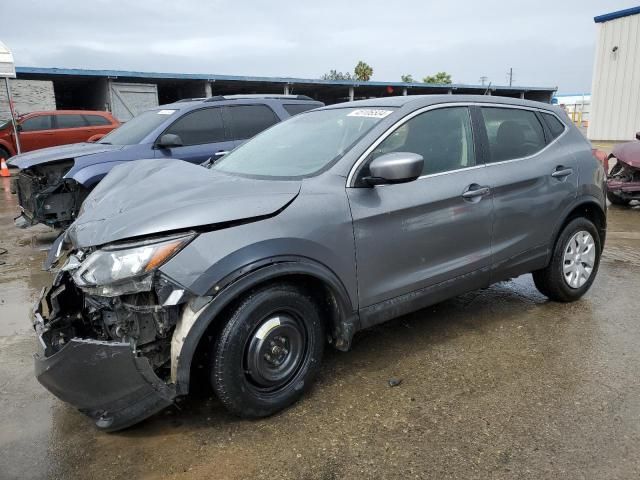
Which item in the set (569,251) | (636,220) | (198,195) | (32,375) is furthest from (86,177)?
(636,220)

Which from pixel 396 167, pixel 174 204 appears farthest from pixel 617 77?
pixel 174 204

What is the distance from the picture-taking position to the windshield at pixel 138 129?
666 cm

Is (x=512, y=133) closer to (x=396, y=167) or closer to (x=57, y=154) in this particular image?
(x=396, y=167)

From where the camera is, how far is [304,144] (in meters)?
3.43

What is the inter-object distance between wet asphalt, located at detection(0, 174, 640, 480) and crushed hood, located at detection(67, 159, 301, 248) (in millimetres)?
1047

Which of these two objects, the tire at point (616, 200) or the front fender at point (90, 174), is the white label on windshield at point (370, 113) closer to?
the front fender at point (90, 174)

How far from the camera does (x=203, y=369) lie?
2678 mm

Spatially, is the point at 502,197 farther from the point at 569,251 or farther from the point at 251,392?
the point at 251,392

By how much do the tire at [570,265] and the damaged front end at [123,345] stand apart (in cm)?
308

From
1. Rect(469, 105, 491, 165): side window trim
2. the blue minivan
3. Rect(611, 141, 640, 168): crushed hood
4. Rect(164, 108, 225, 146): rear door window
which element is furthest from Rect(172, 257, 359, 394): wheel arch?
Rect(611, 141, 640, 168): crushed hood

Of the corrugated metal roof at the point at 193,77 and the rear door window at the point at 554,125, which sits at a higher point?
the corrugated metal roof at the point at 193,77

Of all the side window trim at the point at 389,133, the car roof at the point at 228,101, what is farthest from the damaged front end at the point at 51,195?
the side window trim at the point at 389,133

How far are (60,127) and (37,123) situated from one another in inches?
26.8

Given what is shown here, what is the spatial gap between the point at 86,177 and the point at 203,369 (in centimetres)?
410
